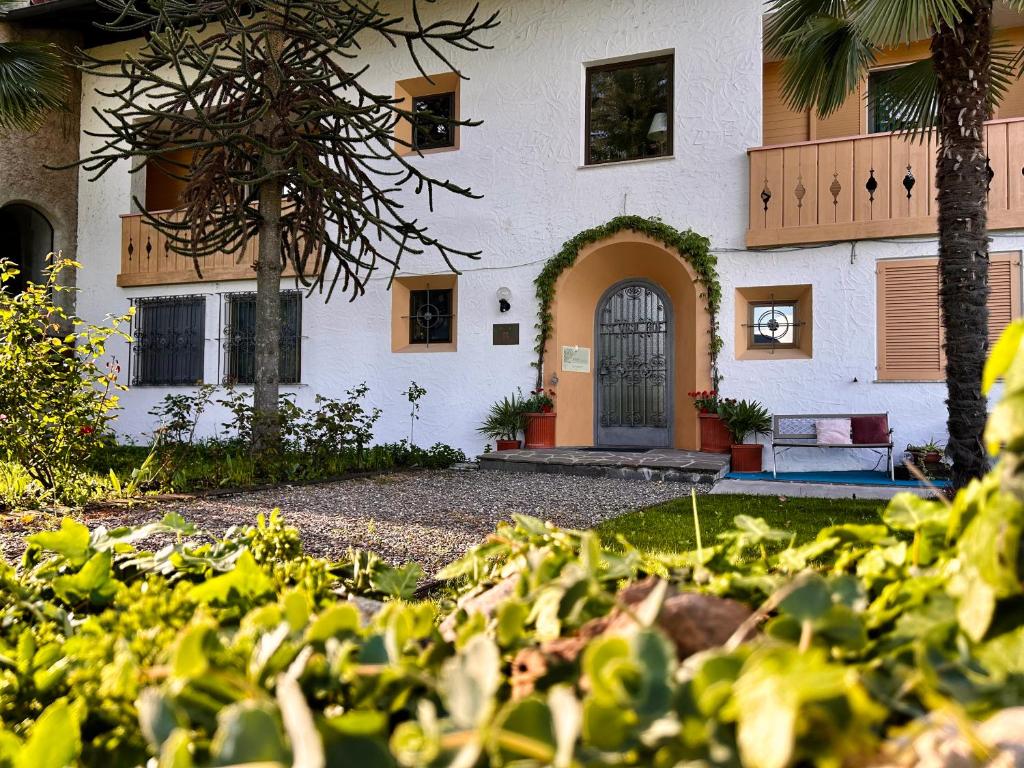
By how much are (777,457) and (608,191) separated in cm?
442

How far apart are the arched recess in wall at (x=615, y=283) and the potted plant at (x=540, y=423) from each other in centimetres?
19

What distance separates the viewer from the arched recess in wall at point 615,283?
35.1 ft

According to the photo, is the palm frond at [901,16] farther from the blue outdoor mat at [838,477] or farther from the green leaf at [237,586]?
the green leaf at [237,586]

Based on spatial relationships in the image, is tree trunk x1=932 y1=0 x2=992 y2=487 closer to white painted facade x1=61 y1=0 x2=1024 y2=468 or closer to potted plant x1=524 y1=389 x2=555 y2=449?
white painted facade x1=61 y1=0 x2=1024 y2=468

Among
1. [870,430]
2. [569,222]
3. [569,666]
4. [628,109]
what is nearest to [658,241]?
[569,222]

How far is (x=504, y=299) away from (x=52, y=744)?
11284 mm

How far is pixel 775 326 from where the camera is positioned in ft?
35.2

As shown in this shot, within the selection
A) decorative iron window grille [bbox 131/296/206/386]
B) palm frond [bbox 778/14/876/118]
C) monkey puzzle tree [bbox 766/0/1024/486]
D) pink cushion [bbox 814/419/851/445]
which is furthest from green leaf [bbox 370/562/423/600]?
decorative iron window grille [bbox 131/296/206/386]

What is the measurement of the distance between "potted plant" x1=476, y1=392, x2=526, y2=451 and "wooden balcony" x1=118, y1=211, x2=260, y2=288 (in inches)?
196

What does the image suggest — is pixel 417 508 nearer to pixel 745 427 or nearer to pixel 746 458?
pixel 746 458

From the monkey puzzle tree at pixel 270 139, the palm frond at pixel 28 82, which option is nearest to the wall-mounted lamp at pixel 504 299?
the monkey puzzle tree at pixel 270 139

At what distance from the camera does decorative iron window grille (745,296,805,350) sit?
10.7m

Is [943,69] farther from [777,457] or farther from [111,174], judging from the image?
[111,174]

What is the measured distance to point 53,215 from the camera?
47.9 ft
